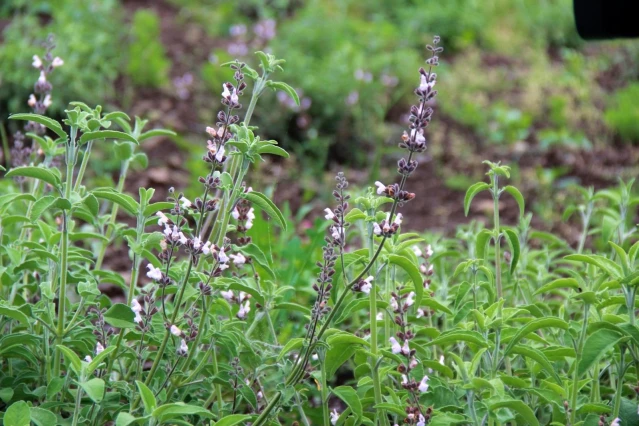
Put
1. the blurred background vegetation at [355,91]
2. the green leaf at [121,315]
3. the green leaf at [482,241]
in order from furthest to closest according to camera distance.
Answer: the blurred background vegetation at [355,91] → the green leaf at [482,241] → the green leaf at [121,315]

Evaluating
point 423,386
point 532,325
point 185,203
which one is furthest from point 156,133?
point 532,325

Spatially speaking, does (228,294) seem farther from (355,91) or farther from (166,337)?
Answer: (355,91)

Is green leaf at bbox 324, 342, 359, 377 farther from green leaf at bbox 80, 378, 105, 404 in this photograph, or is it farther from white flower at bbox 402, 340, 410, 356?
green leaf at bbox 80, 378, 105, 404

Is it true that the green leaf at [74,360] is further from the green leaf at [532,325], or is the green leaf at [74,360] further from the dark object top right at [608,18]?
the dark object top right at [608,18]

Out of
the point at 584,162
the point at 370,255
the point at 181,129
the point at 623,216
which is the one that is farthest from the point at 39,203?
the point at 584,162

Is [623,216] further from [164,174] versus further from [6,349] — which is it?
[164,174]

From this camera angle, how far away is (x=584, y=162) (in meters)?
5.70

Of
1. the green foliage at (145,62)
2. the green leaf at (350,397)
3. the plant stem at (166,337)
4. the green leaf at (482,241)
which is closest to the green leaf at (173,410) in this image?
the plant stem at (166,337)

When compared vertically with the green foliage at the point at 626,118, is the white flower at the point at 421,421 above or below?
below

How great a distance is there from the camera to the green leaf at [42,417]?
1821mm

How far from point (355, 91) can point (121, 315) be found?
4.11 metres

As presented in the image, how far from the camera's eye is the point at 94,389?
169 centimetres

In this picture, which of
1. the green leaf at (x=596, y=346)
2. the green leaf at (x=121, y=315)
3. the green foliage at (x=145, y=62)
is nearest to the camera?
the green leaf at (x=596, y=346)

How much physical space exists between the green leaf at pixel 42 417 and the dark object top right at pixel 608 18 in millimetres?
1731
